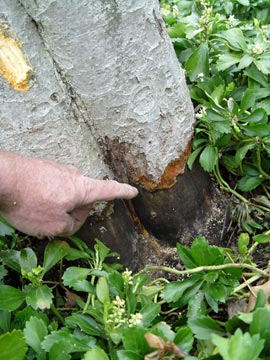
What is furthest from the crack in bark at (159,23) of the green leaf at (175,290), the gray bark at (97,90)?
the green leaf at (175,290)

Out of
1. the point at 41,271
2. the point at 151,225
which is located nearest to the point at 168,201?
the point at 151,225

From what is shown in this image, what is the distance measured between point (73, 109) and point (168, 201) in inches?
16.9

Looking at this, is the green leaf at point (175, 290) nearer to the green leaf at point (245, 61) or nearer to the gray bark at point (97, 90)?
the gray bark at point (97, 90)

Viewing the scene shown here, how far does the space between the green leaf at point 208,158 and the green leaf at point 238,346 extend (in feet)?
2.47

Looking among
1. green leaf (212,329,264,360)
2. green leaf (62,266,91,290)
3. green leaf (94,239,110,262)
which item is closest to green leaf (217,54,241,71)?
green leaf (94,239,110,262)

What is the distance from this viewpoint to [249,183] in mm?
1731

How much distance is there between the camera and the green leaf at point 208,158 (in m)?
1.63

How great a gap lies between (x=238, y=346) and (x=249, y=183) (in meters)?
0.89

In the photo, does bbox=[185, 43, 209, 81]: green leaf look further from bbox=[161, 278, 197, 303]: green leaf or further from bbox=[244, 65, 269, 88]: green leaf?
bbox=[161, 278, 197, 303]: green leaf

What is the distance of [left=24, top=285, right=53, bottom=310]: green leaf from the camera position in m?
1.32

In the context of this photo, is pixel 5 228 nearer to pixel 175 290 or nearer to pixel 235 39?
pixel 175 290

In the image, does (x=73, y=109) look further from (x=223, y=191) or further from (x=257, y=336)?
(x=257, y=336)

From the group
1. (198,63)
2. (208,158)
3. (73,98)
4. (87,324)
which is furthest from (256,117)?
(87,324)

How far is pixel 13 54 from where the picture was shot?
135 cm
